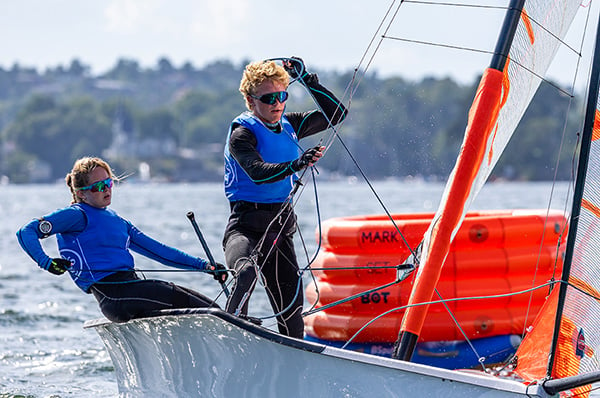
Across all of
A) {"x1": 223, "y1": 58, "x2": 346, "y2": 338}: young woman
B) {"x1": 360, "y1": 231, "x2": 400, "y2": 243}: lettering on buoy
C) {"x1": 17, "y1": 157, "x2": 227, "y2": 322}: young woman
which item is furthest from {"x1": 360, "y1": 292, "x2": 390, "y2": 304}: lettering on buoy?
{"x1": 17, "y1": 157, "x2": 227, "y2": 322}: young woman

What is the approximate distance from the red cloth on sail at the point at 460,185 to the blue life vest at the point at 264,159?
25.1 inches

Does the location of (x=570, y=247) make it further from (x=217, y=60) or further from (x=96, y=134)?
(x=217, y=60)

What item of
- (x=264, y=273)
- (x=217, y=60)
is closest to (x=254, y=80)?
(x=264, y=273)

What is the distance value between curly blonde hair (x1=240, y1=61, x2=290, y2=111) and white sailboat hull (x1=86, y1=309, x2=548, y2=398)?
3.06 feet

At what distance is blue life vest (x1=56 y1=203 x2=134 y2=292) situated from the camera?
13.3 ft

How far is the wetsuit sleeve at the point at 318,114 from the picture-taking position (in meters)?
4.39

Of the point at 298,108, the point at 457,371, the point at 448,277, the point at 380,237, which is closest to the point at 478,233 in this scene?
the point at 448,277

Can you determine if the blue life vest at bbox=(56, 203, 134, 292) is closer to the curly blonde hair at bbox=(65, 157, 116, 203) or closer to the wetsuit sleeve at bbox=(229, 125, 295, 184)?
the curly blonde hair at bbox=(65, 157, 116, 203)

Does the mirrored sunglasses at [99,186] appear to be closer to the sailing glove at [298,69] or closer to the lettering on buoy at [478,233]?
the sailing glove at [298,69]

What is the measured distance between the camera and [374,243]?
6.09 meters

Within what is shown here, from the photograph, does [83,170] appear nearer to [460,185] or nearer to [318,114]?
[318,114]

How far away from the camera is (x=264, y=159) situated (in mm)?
4211

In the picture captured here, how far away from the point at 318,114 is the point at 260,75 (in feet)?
1.36

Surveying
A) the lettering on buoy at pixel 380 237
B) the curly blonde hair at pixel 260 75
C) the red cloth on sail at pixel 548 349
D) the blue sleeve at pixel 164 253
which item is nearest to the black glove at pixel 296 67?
the curly blonde hair at pixel 260 75
